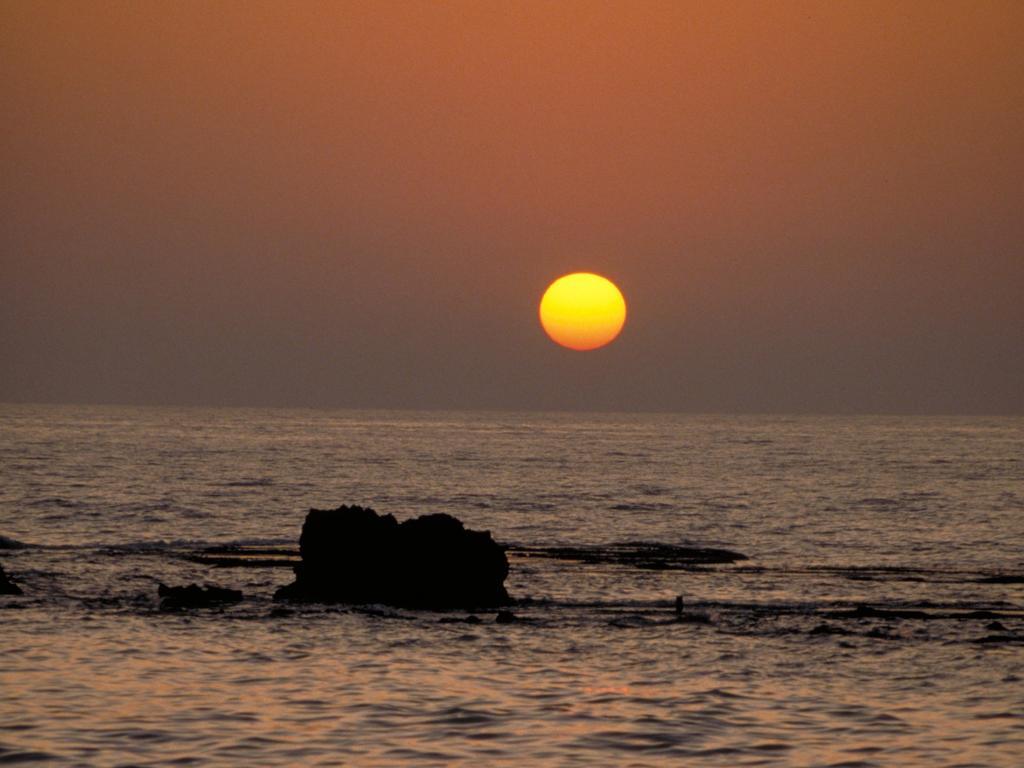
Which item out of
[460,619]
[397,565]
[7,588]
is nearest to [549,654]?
[460,619]

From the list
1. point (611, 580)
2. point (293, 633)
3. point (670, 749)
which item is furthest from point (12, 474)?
point (670, 749)

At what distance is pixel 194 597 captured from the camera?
123 ft

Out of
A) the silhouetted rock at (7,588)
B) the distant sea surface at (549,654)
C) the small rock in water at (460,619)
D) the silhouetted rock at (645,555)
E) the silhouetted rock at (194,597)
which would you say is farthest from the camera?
the silhouetted rock at (645,555)

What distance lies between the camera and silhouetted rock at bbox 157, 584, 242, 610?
36.8m

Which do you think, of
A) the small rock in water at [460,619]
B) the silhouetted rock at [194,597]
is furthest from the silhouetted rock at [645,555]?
the silhouetted rock at [194,597]

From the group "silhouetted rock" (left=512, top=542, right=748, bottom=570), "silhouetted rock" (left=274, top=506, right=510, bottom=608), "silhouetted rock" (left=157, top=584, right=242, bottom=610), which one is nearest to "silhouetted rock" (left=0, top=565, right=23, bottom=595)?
"silhouetted rock" (left=157, top=584, right=242, bottom=610)

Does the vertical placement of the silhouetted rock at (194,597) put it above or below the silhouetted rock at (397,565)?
below

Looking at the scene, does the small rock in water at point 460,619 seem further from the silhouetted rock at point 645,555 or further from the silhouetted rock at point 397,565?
Answer: the silhouetted rock at point 645,555

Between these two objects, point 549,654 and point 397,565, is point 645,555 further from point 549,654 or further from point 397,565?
point 549,654

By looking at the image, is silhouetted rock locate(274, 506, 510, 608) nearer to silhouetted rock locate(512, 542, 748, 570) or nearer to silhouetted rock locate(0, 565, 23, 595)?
silhouetted rock locate(0, 565, 23, 595)

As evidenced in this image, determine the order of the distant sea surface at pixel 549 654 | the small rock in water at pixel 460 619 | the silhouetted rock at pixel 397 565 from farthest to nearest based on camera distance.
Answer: the silhouetted rock at pixel 397 565
the small rock in water at pixel 460 619
the distant sea surface at pixel 549 654

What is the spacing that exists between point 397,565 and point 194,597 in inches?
229

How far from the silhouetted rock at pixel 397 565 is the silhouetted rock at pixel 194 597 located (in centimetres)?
156

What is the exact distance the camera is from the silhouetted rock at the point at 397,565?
39.0 m
